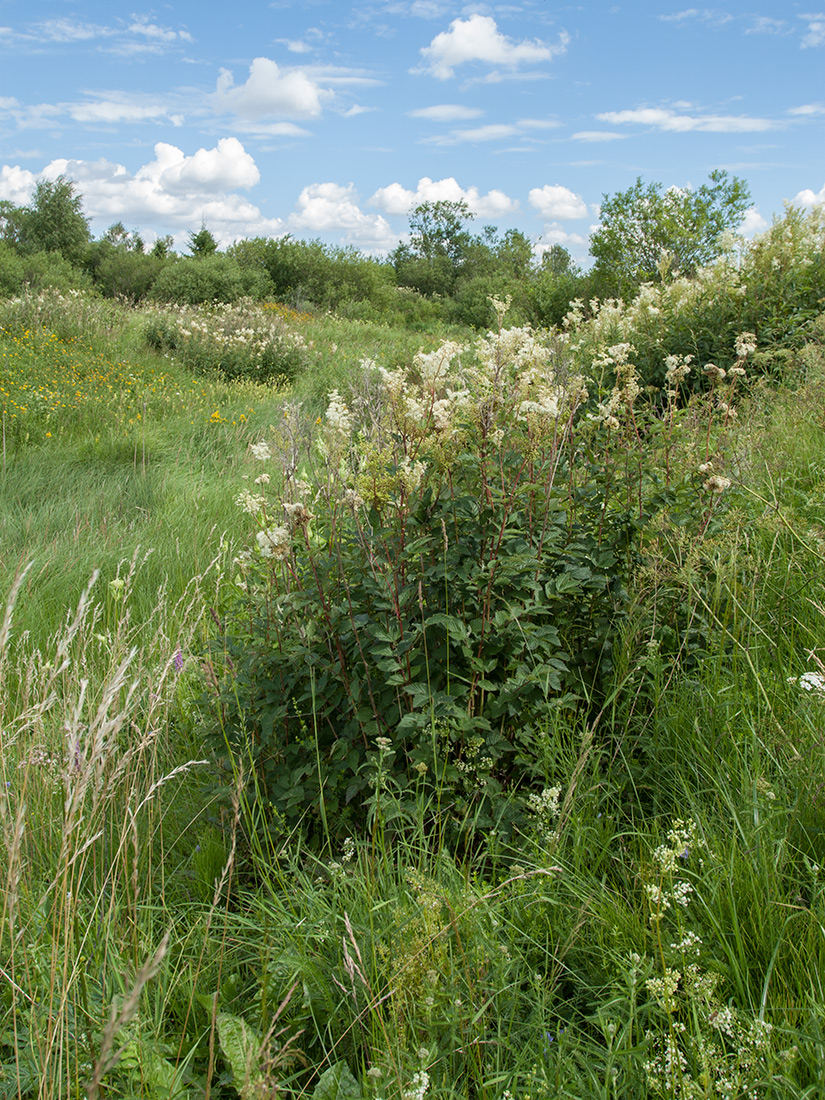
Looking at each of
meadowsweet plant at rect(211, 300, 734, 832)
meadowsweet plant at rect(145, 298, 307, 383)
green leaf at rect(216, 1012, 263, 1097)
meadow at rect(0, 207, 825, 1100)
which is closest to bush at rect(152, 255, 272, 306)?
meadowsweet plant at rect(145, 298, 307, 383)

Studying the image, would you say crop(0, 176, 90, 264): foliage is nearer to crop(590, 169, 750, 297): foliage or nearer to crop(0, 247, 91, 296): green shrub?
crop(0, 247, 91, 296): green shrub

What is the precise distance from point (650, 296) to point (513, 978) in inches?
309

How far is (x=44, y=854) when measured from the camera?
221cm

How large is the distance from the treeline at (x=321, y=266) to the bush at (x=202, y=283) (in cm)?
4

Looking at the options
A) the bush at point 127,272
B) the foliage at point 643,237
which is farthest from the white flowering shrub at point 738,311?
the bush at point 127,272

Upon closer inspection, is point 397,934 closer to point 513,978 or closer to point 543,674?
point 513,978

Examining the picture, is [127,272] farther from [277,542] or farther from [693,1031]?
[693,1031]

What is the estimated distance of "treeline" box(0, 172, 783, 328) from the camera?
61.3ft

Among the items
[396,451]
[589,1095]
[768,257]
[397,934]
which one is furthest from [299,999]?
[768,257]

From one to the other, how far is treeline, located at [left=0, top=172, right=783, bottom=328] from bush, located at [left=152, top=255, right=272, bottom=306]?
4 cm

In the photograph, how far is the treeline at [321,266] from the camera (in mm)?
18672

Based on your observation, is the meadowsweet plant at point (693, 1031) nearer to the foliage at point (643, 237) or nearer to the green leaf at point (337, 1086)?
the green leaf at point (337, 1086)

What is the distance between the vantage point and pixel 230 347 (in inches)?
476

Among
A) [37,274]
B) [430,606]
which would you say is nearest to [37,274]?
[37,274]
